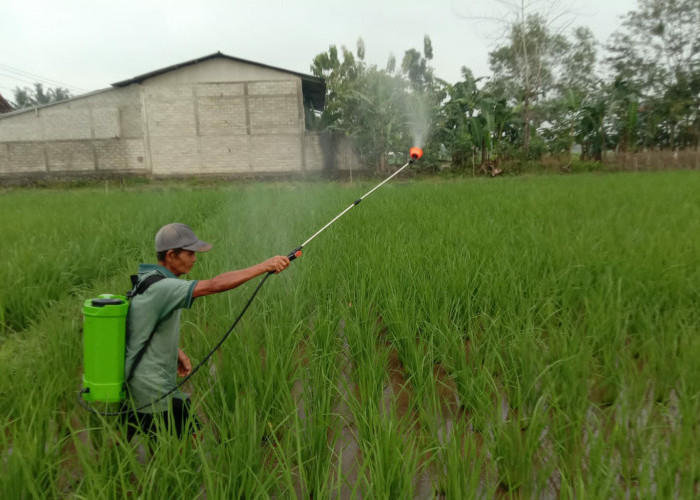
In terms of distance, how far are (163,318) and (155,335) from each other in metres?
0.07

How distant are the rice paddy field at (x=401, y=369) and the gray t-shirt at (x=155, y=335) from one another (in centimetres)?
14

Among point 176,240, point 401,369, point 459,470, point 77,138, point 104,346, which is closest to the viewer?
point 459,470

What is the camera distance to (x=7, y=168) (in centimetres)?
1316

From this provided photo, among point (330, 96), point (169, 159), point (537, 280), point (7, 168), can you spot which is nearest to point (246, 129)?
point (169, 159)

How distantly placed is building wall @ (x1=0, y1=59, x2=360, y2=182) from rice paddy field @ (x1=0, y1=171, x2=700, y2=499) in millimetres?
9993

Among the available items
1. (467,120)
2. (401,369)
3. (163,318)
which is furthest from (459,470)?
(467,120)

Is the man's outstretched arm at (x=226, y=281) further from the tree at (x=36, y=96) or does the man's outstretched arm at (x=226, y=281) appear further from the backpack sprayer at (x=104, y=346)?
the tree at (x=36, y=96)

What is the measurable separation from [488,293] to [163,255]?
1.57m

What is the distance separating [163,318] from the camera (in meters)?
1.21

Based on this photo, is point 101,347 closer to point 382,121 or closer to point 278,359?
point 278,359

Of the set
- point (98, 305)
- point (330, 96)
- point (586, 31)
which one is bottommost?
point (98, 305)

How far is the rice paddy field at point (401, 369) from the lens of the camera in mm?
1044

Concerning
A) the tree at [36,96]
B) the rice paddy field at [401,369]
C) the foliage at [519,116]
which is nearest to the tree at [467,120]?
the foliage at [519,116]

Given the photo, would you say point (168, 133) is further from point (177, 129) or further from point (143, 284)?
point (143, 284)
